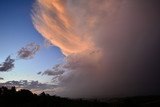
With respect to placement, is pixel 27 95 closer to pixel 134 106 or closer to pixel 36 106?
pixel 36 106

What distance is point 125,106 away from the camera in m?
196

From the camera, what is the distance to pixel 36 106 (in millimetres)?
168750

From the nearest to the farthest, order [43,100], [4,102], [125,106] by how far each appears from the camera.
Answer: [4,102]
[43,100]
[125,106]

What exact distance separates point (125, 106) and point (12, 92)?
94.9 metres

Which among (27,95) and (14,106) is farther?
(27,95)

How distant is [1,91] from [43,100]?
36.4 m

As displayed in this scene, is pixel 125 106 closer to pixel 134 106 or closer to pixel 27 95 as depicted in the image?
pixel 134 106

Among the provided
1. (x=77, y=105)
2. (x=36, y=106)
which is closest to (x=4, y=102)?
(x=36, y=106)

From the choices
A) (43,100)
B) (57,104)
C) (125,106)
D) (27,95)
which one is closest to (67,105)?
(57,104)

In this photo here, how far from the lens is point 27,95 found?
19675 centimetres

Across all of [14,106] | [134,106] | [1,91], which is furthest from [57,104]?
[134,106]

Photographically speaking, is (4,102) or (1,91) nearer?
(4,102)

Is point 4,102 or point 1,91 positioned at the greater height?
point 1,91

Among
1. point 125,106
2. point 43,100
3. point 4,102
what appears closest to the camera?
point 4,102
